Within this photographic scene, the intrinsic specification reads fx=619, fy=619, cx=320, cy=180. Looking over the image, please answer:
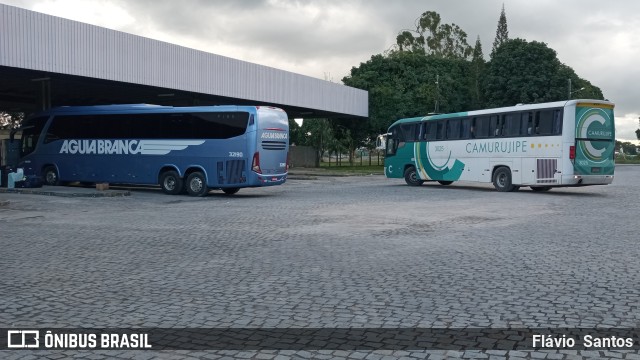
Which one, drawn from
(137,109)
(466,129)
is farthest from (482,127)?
(137,109)

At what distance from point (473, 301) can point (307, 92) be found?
113 ft

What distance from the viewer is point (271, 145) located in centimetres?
2148

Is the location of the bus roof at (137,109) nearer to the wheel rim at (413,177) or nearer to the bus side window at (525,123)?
the bus side window at (525,123)

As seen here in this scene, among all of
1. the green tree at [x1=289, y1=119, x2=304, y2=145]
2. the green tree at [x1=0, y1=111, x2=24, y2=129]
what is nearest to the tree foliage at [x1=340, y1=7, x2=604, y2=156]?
the green tree at [x1=289, y1=119, x2=304, y2=145]

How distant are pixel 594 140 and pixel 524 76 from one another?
3841 centimetres

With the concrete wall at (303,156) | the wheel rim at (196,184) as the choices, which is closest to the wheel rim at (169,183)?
the wheel rim at (196,184)

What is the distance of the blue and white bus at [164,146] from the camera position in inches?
829

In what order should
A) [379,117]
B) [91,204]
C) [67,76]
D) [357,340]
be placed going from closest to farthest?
[357,340], [91,204], [67,76], [379,117]

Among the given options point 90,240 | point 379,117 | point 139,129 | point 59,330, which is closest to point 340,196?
point 139,129

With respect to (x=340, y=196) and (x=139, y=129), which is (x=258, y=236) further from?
(x=139, y=129)

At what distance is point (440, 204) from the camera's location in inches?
716

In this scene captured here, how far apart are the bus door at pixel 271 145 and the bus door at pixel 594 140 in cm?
1002

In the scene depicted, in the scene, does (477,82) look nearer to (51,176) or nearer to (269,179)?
(269,179)

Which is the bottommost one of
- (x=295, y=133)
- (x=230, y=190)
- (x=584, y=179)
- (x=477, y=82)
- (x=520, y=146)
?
(x=230, y=190)
